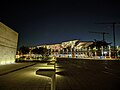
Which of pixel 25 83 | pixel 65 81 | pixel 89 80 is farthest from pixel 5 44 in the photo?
pixel 89 80

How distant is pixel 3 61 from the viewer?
1234 inches

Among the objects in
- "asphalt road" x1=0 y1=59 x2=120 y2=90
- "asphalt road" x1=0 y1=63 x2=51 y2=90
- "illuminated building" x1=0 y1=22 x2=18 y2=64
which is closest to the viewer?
"asphalt road" x1=0 y1=63 x2=51 y2=90

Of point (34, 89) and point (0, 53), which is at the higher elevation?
point (0, 53)

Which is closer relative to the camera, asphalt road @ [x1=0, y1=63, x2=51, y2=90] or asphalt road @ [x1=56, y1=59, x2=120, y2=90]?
asphalt road @ [x1=0, y1=63, x2=51, y2=90]

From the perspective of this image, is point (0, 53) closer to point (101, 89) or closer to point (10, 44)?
point (10, 44)

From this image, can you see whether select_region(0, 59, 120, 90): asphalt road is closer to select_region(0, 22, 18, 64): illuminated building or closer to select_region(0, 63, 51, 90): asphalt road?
select_region(0, 63, 51, 90): asphalt road

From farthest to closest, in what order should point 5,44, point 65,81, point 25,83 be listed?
point 5,44, point 65,81, point 25,83

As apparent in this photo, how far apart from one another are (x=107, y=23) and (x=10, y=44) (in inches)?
3404

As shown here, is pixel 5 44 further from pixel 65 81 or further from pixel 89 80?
pixel 89 80

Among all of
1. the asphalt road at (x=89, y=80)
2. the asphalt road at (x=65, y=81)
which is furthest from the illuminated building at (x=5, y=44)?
the asphalt road at (x=89, y=80)

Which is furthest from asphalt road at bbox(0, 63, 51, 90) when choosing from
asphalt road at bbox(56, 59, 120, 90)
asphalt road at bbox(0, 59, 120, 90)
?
asphalt road at bbox(56, 59, 120, 90)

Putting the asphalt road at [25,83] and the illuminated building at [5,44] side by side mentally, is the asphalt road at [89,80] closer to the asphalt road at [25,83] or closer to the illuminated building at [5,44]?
the asphalt road at [25,83]

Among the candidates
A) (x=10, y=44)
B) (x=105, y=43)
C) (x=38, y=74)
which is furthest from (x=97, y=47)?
(x=38, y=74)

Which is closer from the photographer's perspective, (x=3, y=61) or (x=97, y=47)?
(x=3, y=61)
